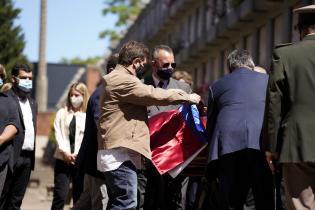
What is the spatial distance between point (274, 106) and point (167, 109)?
3.13 metres

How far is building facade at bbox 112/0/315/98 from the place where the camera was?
25.5 metres

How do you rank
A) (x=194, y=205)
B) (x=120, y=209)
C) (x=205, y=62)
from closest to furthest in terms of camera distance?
1. (x=120, y=209)
2. (x=194, y=205)
3. (x=205, y=62)

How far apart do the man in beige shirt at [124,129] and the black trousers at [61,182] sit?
3.26m

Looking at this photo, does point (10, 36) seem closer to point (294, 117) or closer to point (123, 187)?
point (123, 187)

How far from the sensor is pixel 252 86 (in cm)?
850

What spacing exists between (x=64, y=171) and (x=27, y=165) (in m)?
1.09

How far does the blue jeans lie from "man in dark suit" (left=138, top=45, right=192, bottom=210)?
144cm

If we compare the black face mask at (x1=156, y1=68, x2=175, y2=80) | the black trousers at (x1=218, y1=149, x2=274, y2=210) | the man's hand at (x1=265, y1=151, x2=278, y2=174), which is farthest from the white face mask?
the man's hand at (x1=265, y1=151, x2=278, y2=174)

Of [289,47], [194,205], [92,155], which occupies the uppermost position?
[289,47]

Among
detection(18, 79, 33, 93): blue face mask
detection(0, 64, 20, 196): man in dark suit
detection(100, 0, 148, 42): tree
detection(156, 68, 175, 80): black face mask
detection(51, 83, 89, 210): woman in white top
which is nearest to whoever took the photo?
detection(156, 68, 175, 80): black face mask

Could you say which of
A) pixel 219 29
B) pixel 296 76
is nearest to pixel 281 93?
pixel 296 76

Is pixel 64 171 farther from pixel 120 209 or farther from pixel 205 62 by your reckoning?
pixel 205 62

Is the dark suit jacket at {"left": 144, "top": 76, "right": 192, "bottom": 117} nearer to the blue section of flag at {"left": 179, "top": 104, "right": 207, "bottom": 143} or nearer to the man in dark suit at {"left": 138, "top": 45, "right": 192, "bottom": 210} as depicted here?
the man in dark suit at {"left": 138, "top": 45, "right": 192, "bottom": 210}

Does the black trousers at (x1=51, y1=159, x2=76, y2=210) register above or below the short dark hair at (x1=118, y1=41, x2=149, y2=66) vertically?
below
